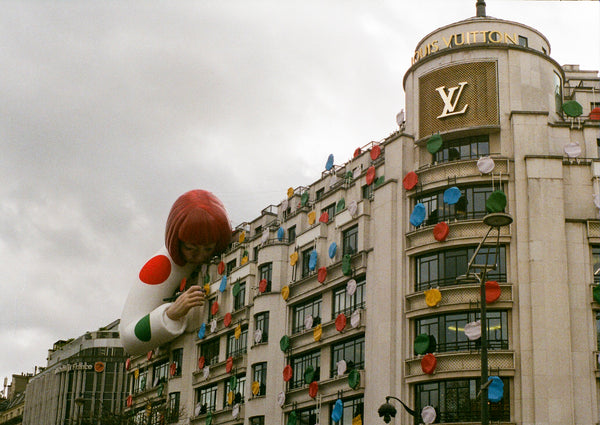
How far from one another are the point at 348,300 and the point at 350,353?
3.10 metres

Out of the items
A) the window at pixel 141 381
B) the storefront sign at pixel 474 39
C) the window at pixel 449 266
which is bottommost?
the window at pixel 141 381

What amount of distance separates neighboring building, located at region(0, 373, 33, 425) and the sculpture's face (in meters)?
54.6

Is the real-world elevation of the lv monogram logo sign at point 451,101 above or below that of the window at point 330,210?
above

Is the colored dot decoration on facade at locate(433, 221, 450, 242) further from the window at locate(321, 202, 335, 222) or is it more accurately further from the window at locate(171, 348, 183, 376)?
the window at locate(171, 348, 183, 376)

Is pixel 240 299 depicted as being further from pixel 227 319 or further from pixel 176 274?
pixel 176 274

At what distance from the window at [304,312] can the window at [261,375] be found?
3371mm

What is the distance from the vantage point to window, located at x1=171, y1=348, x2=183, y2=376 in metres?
69.0

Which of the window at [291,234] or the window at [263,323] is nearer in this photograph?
the window at [263,323]

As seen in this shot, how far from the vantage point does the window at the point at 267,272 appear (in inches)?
2383

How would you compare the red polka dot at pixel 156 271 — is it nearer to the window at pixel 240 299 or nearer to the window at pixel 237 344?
the window at pixel 240 299

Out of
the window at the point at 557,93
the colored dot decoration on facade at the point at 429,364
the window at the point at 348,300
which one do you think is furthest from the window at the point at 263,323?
the window at the point at 557,93

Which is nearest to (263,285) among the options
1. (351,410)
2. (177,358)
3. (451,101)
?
(351,410)

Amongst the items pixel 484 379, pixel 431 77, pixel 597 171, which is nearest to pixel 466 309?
pixel 597 171

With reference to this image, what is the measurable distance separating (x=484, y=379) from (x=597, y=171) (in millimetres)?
22116
